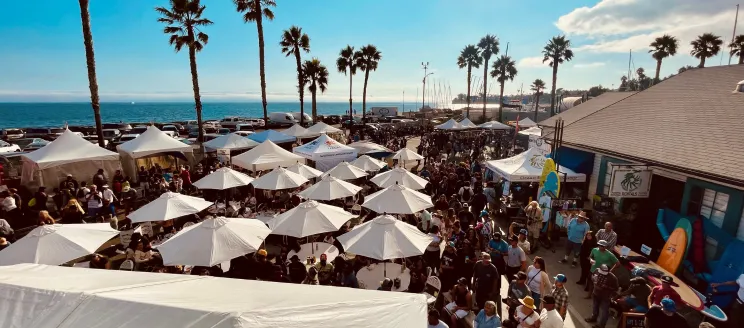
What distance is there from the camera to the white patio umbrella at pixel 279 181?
12.8 meters

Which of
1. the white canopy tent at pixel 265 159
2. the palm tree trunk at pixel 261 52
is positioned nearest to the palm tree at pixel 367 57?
the palm tree trunk at pixel 261 52

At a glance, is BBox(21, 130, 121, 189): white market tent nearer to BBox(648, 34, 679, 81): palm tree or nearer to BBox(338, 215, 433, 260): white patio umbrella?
BBox(338, 215, 433, 260): white patio umbrella

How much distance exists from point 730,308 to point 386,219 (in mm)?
7501

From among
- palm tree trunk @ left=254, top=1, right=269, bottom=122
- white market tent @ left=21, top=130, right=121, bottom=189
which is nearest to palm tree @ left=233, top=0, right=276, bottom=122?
palm tree trunk @ left=254, top=1, right=269, bottom=122

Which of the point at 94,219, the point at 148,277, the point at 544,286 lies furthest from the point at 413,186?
the point at 94,219

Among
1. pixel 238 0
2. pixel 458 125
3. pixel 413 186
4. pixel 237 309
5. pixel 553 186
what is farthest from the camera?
pixel 458 125

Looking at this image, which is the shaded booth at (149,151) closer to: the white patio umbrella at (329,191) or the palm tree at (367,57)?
the white patio umbrella at (329,191)

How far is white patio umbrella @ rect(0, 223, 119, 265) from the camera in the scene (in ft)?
24.3

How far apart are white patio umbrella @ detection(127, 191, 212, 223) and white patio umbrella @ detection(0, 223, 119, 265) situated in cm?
143

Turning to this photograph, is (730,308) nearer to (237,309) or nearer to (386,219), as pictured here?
(386,219)

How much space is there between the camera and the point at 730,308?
756 centimetres

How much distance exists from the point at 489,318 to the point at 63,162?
59.7 ft

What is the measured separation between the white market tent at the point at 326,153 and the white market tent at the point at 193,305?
45.9ft

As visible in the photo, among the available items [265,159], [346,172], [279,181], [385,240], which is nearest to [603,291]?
[385,240]
